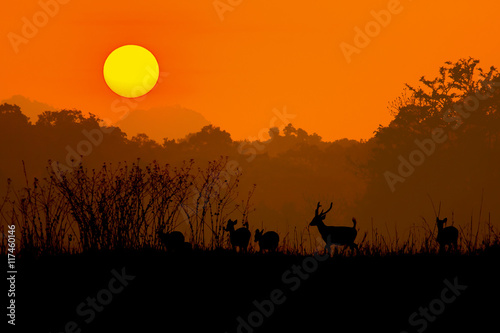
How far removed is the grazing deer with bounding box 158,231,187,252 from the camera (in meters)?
9.47

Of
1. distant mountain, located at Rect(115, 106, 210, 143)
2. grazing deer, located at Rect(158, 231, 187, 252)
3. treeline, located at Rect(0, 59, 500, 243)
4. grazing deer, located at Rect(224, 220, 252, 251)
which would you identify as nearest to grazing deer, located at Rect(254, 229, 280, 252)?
grazing deer, located at Rect(224, 220, 252, 251)

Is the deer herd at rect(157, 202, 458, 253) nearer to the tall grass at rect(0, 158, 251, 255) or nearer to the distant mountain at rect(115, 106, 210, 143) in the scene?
the tall grass at rect(0, 158, 251, 255)

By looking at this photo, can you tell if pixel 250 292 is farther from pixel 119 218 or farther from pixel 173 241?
pixel 119 218

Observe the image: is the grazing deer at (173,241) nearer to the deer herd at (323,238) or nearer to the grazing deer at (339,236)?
the deer herd at (323,238)

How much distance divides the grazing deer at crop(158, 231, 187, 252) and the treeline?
27697 millimetres

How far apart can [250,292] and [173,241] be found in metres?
2.64

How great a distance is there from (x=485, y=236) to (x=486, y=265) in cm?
167

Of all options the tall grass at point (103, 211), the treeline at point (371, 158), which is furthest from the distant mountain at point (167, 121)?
the tall grass at point (103, 211)

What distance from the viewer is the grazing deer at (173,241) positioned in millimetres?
9469

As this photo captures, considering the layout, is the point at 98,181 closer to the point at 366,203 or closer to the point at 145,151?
the point at 366,203

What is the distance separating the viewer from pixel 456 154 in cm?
4588

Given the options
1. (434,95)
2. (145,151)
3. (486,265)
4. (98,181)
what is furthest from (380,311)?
(145,151)

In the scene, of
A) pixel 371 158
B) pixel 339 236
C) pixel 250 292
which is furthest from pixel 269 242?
pixel 371 158

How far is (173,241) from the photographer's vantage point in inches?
375
